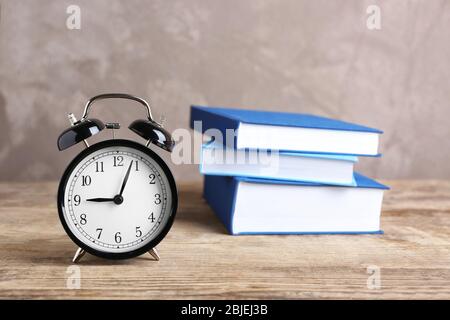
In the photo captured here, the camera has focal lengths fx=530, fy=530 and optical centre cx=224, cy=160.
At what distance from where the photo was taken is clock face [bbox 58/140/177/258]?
102 cm

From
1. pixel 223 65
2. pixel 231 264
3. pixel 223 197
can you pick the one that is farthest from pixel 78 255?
pixel 223 65

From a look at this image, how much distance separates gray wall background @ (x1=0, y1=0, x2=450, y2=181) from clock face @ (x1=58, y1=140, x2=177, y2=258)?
45.9 inches

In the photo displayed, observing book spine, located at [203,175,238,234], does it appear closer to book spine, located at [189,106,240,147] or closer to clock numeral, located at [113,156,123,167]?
book spine, located at [189,106,240,147]

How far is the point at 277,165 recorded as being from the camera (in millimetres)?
1295

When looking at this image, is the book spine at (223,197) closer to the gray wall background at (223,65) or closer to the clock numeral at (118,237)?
the clock numeral at (118,237)

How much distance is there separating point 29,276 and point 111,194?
210 millimetres

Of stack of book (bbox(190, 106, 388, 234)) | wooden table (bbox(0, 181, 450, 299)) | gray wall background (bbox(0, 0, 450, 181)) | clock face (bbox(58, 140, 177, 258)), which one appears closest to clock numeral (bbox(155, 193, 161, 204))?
clock face (bbox(58, 140, 177, 258))

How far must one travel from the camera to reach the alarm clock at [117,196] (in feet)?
3.35

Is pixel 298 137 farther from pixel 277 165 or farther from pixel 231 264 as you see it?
pixel 231 264

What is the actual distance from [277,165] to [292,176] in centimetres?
5

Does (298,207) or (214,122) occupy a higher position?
(214,122)

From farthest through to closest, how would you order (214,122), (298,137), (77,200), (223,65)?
1. (223,65)
2. (214,122)
3. (298,137)
4. (77,200)
